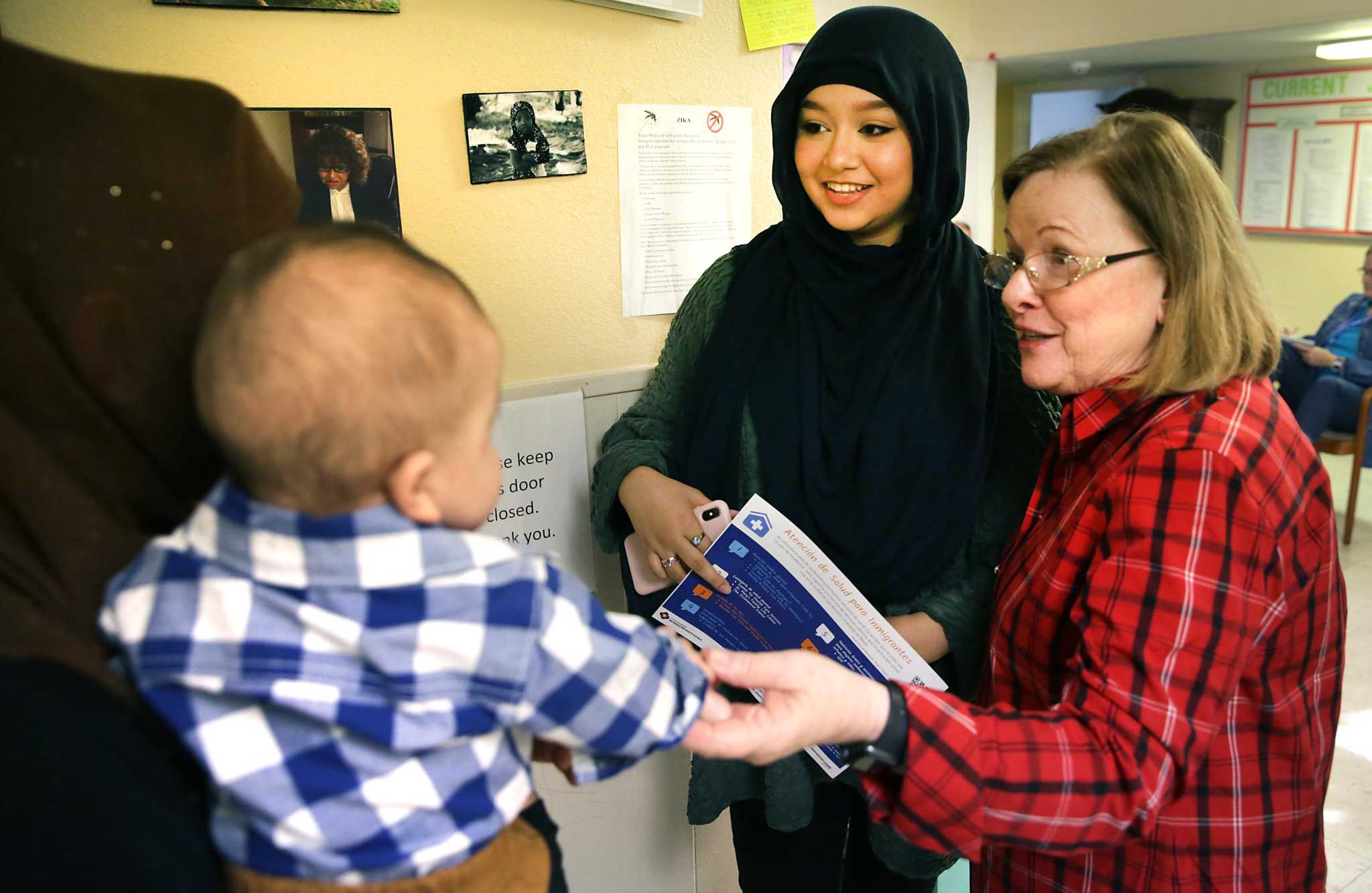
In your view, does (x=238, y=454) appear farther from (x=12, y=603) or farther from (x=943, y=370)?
(x=943, y=370)

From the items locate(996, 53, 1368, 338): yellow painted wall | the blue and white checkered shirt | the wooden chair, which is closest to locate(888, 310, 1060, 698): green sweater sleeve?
the blue and white checkered shirt

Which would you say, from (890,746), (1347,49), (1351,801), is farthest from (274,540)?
(1347,49)

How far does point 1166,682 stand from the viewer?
901mm

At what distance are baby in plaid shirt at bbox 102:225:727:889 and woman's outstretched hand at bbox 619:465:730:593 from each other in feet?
2.10

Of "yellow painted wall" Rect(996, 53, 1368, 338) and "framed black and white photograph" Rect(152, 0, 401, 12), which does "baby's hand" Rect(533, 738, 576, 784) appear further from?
"yellow painted wall" Rect(996, 53, 1368, 338)

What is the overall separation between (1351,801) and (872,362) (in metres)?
2.38

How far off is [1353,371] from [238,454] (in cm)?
533

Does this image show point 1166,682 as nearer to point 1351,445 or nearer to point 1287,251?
point 1351,445

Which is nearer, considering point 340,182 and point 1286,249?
point 340,182

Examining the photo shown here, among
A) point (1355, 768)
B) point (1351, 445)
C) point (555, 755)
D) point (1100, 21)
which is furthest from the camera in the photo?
point (1351, 445)

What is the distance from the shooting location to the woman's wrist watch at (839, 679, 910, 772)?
0.91 meters

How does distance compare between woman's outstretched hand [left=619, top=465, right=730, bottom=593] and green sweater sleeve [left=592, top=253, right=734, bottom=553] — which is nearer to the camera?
woman's outstretched hand [left=619, top=465, right=730, bottom=593]

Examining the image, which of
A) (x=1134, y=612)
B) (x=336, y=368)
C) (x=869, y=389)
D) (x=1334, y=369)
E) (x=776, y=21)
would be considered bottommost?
(x=1334, y=369)

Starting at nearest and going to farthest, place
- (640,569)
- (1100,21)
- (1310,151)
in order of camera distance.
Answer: (640,569)
(1100,21)
(1310,151)
